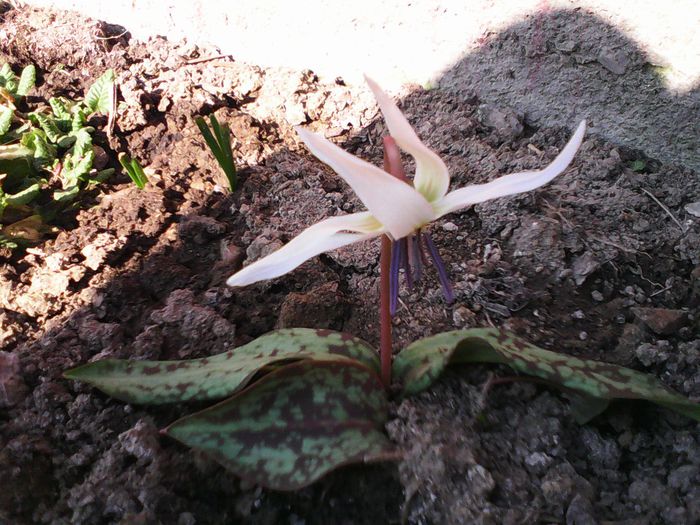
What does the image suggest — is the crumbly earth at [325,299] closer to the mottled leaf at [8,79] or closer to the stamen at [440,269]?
the mottled leaf at [8,79]

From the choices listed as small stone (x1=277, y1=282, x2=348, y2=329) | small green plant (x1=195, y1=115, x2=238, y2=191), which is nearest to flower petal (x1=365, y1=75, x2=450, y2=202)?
small stone (x1=277, y1=282, x2=348, y2=329)

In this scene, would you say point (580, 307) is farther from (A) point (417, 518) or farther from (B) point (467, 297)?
(A) point (417, 518)

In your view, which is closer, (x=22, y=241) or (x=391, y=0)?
(x=22, y=241)

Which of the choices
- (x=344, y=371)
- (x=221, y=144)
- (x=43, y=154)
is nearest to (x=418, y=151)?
(x=344, y=371)

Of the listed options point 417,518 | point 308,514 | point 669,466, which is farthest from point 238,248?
point 669,466

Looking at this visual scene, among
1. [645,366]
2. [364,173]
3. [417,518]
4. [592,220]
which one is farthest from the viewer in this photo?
[592,220]

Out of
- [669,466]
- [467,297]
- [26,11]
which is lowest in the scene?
[669,466]
